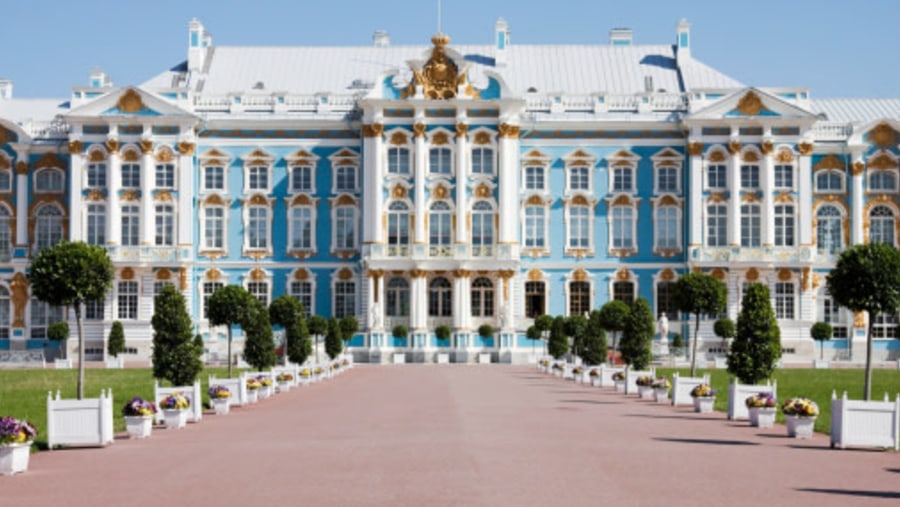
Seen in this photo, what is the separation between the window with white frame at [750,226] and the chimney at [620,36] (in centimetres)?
1425

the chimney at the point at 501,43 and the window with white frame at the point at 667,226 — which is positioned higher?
the chimney at the point at 501,43

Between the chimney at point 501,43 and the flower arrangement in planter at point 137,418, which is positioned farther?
the chimney at point 501,43

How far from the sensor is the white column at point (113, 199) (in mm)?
65375

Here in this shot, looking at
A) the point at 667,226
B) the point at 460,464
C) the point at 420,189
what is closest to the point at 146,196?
the point at 420,189

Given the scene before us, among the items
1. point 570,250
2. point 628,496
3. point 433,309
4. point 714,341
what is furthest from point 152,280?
point 628,496

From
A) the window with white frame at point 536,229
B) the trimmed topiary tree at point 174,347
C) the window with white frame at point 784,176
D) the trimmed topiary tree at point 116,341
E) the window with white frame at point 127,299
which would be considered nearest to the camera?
the trimmed topiary tree at point 174,347

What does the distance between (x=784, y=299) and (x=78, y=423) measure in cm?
4976

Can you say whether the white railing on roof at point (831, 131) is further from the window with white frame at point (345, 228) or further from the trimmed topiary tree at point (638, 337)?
the trimmed topiary tree at point (638, 337)

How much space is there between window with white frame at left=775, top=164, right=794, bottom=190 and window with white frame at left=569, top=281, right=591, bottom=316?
400 inches

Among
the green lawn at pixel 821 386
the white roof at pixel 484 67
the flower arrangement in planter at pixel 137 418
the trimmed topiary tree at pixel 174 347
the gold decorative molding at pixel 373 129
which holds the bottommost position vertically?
the green lawn at pixel 821 386

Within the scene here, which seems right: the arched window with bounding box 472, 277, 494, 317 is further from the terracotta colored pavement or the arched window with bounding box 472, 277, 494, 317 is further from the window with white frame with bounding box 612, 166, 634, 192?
the terracotta colored pavement

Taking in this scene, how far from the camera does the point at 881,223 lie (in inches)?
2660

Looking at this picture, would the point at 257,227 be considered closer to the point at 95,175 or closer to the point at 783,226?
the point at 95,175

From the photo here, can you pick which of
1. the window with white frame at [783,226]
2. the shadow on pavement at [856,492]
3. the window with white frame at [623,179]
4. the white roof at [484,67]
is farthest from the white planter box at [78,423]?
the white roof at [484,67]
